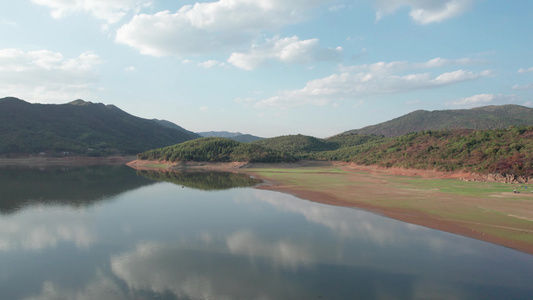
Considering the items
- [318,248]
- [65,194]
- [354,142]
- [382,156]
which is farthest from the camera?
[354,142]

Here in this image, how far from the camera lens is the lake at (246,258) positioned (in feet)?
44.6

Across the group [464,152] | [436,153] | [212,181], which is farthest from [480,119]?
[212,181]

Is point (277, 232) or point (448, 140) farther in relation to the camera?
point (448, 140)

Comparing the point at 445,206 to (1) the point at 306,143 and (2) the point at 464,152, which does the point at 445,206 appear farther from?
(1) the point at 306,143

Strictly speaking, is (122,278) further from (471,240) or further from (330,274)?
(471,240)

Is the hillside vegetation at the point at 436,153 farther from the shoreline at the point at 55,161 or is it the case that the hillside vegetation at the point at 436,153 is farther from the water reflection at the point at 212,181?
the shoreline at the point at 55,161

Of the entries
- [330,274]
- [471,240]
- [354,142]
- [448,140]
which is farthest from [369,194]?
[354,142]

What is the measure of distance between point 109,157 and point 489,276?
144 metres

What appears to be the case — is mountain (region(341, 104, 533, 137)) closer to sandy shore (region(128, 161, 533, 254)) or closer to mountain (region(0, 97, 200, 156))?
sandy shore (region(128, 161, 533, 254))

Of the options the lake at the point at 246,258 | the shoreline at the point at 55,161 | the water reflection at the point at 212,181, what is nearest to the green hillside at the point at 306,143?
the shoreline at the point at 55,161

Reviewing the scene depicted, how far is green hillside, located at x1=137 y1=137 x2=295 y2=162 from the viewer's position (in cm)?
9206

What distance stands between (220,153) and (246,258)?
265 feet

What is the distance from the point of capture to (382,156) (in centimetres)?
7631

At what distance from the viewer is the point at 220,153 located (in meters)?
96.4
